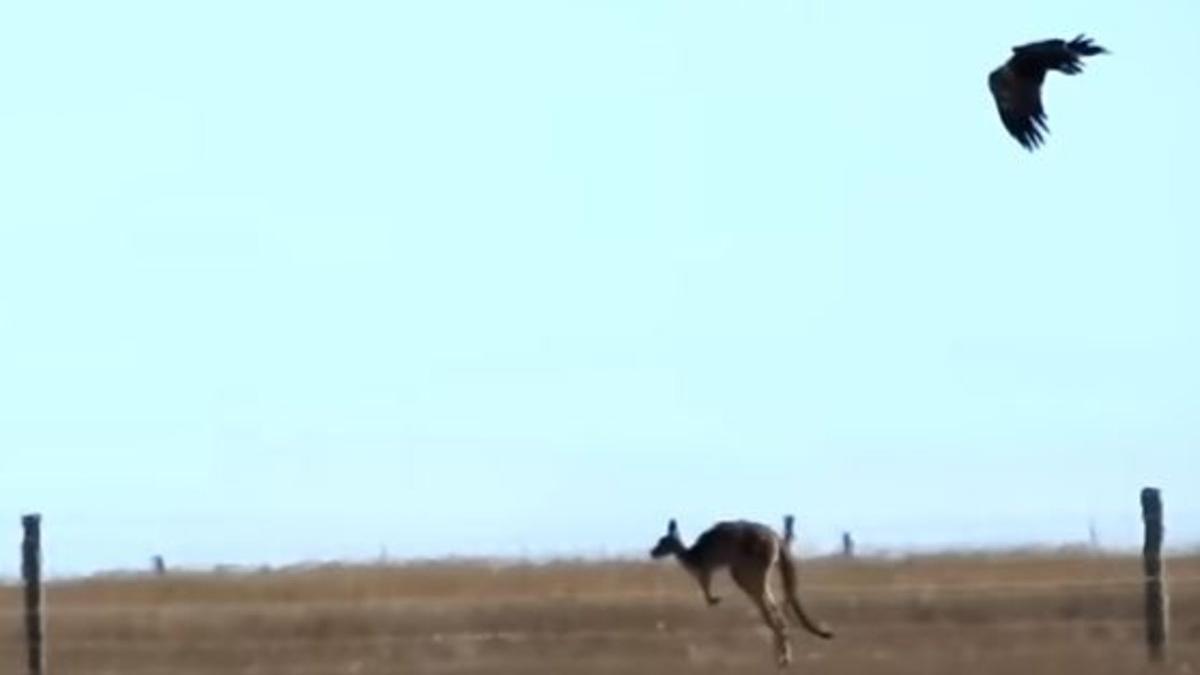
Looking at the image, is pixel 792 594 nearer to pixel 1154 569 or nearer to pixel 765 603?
pixel 765 603

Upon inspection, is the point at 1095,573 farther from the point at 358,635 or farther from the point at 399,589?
the point at 358,635

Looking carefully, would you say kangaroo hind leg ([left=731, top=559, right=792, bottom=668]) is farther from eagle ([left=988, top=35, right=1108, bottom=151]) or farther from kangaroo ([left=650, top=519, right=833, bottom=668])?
eagle ([left=988, top=35, right=1108, bottom=151])

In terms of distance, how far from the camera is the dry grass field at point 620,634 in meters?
27.9

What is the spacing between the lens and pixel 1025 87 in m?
25.0

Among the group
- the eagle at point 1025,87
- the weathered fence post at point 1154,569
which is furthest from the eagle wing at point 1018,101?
the weathered fence post at point 1154,569

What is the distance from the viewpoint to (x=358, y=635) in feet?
109

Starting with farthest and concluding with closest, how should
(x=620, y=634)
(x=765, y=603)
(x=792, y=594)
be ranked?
(x=620, y=634) < (x=792, y=594) < (x=765, y=603)

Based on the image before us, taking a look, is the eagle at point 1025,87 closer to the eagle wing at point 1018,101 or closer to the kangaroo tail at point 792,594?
the eagle wing at point 1018,101

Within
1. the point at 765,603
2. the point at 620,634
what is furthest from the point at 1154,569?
the point at 620,634

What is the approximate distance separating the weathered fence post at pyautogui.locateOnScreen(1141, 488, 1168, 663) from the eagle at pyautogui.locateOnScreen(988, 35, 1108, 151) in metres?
4.58

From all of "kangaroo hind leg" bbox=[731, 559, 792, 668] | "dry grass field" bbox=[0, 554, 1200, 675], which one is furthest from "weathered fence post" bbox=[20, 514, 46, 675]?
"kangaroo hind leg" bbox=[731, 559, 792, 668]

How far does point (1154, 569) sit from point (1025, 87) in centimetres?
500

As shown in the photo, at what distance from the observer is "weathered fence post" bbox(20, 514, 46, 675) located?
93.7 ft

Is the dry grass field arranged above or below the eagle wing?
below
